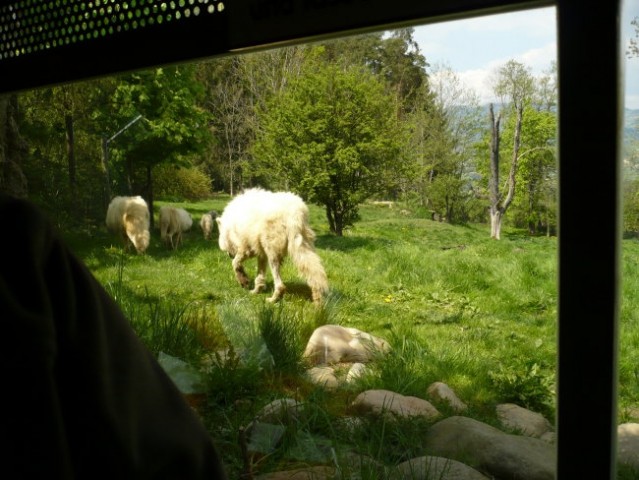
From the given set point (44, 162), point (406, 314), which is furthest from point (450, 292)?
point (44, 162)

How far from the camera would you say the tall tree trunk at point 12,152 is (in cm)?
279

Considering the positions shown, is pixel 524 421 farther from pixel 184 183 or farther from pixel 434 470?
pixel 184 183

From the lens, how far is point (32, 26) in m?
1.26

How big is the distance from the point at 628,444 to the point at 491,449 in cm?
39

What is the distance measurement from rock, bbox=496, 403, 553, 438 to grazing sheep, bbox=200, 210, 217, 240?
5.12 ft

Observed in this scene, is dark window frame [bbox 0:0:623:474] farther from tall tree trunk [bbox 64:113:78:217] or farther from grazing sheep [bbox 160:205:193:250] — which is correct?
tall tree trunk [bbox 64:113:78:217]

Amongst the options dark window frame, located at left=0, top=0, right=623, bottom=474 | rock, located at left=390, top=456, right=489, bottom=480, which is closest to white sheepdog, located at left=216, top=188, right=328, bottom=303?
rock, located at left=390, top=456, right=489, bottom=480

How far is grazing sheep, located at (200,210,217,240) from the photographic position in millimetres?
2920

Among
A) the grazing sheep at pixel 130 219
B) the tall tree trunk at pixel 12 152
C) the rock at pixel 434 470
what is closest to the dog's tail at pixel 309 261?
the grazing sheep at pixel 130 219

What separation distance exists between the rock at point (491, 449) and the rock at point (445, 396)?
0.15 meters

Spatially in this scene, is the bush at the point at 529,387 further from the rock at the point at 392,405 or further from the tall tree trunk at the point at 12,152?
the tall tree trunk at the point at 12,152

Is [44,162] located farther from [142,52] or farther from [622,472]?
[622,472]

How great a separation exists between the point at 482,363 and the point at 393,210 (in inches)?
28.3

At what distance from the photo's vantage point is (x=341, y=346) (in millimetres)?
2447
